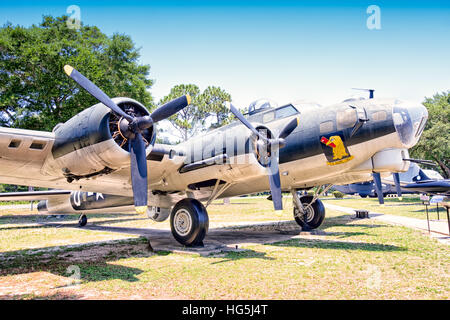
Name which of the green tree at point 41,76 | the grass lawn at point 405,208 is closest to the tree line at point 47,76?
the green tree at point 41,76

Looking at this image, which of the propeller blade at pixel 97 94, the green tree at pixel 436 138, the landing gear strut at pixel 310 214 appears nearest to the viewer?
the propeller blade at pixel 97 94

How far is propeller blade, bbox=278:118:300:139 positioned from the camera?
28.4ft

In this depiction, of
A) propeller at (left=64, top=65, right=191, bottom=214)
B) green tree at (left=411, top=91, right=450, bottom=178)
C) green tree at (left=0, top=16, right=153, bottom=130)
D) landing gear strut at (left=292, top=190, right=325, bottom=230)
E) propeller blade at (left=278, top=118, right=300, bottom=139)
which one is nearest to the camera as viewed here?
propeller at (left=64, top=65, right=191, bottom=214)

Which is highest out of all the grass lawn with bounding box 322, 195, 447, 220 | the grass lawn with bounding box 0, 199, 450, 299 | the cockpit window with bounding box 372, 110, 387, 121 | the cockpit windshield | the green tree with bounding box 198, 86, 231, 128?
the green tree with bounding box 198, 86, 231, 128

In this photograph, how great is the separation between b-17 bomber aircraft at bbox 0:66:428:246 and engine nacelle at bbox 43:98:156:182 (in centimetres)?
2

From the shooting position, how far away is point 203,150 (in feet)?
30.4

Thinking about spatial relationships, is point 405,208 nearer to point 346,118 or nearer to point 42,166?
point 346,118

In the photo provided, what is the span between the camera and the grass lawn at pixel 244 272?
16.6 feet

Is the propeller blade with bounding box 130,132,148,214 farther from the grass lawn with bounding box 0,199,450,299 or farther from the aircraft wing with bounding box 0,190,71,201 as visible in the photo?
the aircraft wing with bounding box 0,190,71,201

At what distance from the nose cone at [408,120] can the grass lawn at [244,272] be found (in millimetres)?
3029

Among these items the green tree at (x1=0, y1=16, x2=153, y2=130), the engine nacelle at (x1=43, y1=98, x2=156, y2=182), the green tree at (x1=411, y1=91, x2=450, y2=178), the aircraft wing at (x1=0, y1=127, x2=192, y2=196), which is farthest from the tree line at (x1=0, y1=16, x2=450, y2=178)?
the green tree at (x1=411, y1=91, x2=450, y2=178)

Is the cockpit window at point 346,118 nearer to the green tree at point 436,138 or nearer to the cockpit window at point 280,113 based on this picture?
the cockpit window at point 280,113

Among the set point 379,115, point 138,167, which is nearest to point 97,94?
point 138,167
